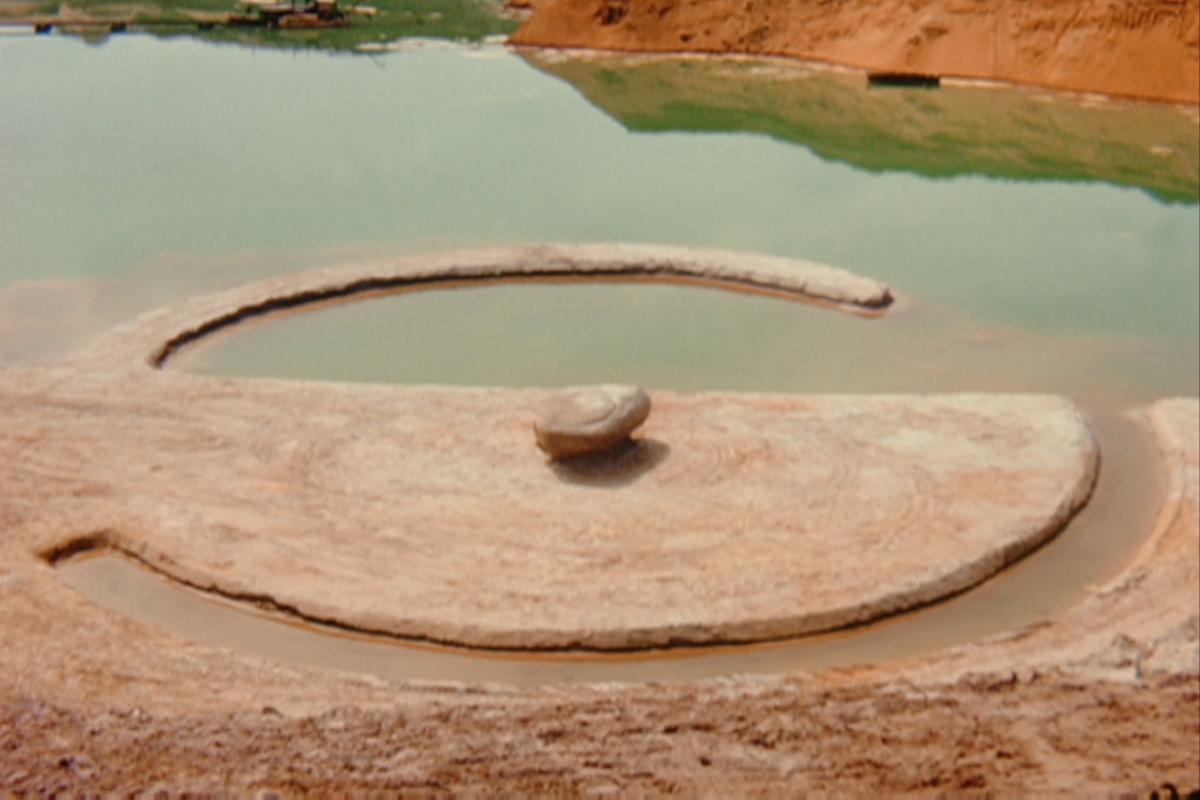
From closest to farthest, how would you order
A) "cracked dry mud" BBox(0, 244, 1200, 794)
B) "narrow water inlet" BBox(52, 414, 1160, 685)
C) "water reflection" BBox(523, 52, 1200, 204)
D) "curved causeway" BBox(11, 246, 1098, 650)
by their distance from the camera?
1. "cracked dry mud" BBox(0, 244, 1200, 794)
2. "narrow water inlet" BBox(52, 414, 1160, 685)
3. "curved causeway" BBox(11, 246, 1098, 650)
4. "water reflection" BBox(523, 52, 1200, 204)

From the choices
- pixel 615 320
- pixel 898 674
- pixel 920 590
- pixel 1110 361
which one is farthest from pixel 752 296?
pixel 898 674

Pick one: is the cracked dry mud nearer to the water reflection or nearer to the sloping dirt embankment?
the water reflection

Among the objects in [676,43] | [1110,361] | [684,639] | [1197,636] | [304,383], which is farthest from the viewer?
[676,43]

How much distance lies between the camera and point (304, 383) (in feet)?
49.4

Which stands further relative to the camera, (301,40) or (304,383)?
(301,40)

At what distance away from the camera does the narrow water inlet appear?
1057 centimetres

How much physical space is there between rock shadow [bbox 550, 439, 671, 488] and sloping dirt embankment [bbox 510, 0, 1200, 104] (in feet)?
65.6

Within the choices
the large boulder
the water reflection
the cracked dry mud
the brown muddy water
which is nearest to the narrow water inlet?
the brown muddy water

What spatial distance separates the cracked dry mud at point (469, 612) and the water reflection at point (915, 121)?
10878 mm

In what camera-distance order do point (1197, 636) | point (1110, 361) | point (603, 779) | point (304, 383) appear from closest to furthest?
point (603, 779)
point (1197, 636)
point (304, 383)
point (1110, 361)

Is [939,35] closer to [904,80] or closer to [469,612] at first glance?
[904,80]

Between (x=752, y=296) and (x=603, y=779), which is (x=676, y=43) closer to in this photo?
(x=752, y=296)

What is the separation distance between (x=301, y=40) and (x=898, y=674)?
31931mm

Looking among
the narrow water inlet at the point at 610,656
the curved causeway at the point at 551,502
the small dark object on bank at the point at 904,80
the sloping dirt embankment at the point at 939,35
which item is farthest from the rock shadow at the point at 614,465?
the small dark object on bank at the point at 904,80
